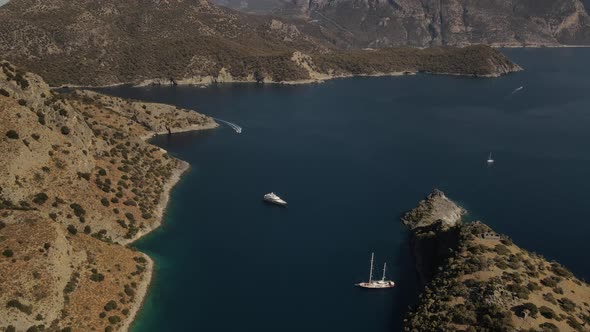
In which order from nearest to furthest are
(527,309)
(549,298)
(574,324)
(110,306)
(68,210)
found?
(574,324), (527,309), (549,298), (110,306), (68,210)

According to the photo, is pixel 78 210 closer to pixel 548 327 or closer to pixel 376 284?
pixel 376 284

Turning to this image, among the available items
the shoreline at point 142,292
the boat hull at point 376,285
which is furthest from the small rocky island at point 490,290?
the shoreline at point 142,292

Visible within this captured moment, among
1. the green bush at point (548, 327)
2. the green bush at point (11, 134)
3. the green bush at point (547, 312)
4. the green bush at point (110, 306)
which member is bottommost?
the green bush at point (110, 306)

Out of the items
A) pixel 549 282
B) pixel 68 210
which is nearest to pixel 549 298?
pixel 549 282

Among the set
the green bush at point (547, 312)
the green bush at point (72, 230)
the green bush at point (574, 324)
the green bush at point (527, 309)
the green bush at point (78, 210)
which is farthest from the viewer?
the green bush at point (78, 210)

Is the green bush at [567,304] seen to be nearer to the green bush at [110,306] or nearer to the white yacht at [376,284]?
the white yacht at [376,284]

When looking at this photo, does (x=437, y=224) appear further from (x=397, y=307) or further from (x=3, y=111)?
(x=3, y=111)

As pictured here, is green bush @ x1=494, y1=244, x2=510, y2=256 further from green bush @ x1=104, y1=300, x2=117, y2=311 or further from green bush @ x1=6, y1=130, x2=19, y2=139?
green bush @ x1=6, y1=130, x2=19, y2=139

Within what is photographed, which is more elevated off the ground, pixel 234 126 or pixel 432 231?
pixel 432 231
